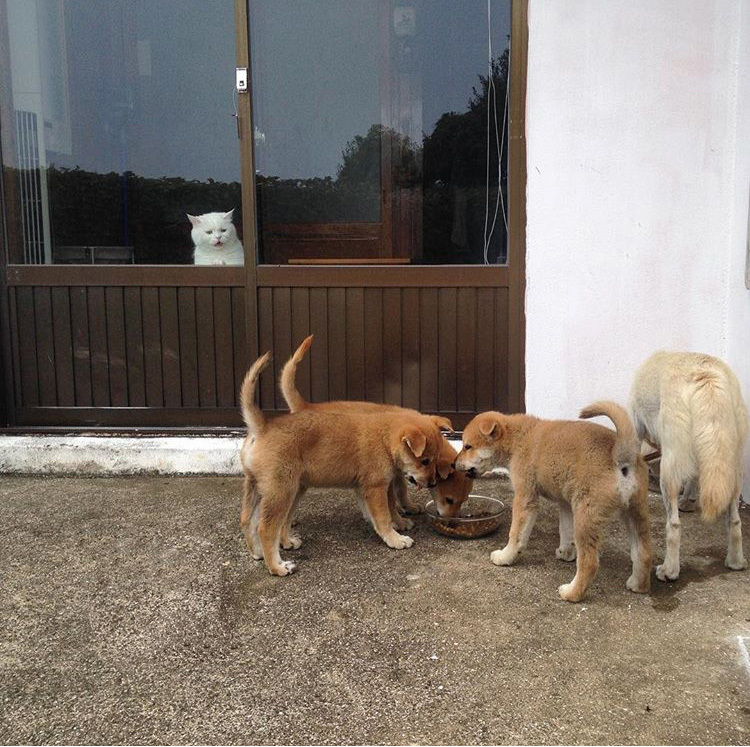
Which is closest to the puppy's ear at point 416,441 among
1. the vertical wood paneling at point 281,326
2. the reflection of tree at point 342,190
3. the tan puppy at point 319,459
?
the tan puppy at point 319,459

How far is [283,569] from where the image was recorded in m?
3.70

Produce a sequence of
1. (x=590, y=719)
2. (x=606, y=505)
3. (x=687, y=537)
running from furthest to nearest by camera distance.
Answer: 1. (x=687, y=537)
2. (x=606, y=505)
3. (x=590, y=719)

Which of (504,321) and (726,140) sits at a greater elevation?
(726,140)

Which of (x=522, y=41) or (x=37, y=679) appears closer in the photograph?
(x=37, y=679)

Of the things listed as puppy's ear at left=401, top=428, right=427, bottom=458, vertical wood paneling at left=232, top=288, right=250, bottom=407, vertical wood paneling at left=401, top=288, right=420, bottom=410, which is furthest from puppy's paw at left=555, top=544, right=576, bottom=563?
vertical wood paneling at left=232, top=288, right=250, bottom=407

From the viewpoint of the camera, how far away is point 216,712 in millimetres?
2564

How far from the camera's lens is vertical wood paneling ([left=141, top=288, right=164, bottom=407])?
5.46 meters

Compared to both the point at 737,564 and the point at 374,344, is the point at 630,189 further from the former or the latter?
the point at 737,564

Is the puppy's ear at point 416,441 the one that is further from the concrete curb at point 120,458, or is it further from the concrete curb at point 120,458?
the concrete curb at point 120,458

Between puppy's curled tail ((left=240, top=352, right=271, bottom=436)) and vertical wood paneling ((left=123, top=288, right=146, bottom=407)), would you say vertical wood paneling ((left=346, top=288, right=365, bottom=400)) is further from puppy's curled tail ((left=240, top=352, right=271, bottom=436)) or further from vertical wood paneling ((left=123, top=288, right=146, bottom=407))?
puppy's curled tail ((left=240, top=352, right=271, bottom=436))

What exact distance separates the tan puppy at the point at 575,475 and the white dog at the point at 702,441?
10.4 inches

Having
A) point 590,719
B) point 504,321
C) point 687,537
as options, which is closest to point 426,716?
point 590,719

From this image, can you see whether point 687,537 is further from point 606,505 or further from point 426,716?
point 426,716

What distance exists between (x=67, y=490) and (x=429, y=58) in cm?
391
